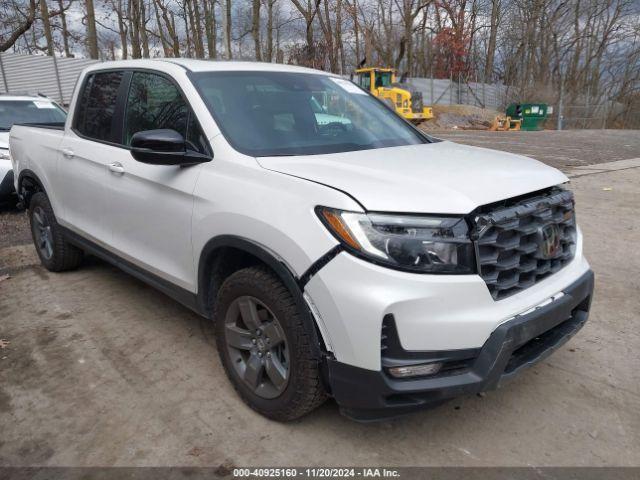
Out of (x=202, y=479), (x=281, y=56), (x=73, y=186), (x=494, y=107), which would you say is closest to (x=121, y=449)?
(x=202, y=479)

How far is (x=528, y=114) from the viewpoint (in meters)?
28.2

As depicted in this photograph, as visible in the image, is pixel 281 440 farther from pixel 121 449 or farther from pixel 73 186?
pixel 73 186

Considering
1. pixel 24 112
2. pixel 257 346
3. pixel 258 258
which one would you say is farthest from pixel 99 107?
pixel 24 112

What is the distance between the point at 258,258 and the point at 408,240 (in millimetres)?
805

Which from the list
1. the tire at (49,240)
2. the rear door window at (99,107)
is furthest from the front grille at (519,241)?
the tire at (49,240)

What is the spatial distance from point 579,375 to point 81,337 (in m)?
3.26

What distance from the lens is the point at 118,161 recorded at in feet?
11.7

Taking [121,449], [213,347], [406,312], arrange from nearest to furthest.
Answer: [406,312], [121,449], [213,347]

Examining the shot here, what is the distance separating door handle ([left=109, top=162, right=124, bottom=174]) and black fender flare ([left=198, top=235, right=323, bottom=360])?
106 cm

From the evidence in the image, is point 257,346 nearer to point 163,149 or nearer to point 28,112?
point 163,149

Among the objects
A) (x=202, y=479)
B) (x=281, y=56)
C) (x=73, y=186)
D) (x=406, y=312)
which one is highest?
(x=281, y=56)

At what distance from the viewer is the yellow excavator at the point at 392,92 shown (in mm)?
23141

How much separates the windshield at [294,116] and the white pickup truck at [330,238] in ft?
0.05

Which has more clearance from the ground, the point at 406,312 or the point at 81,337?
the point at 406,312
